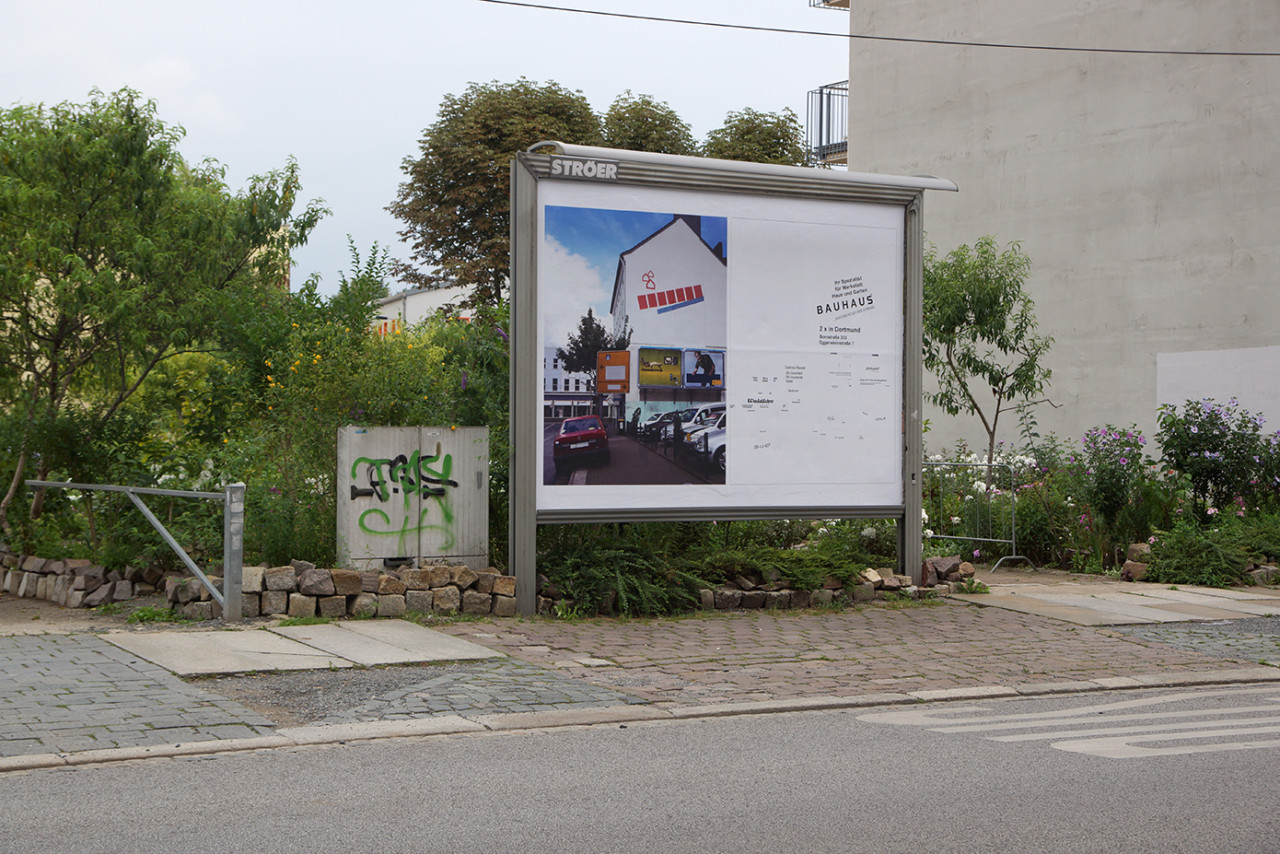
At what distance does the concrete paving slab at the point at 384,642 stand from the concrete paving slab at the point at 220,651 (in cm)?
16

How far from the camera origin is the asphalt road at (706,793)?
4977 mm

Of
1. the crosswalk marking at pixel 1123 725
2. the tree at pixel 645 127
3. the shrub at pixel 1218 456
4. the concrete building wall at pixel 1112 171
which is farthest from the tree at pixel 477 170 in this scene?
the crosswalk marking at pixel 1123 725

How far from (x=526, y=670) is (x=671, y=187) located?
525 cm

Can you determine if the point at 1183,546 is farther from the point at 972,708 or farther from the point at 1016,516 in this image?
the point at 972,708

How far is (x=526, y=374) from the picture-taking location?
11.4 meters

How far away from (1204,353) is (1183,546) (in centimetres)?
977

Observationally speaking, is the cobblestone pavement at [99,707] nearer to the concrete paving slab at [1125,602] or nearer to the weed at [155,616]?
the weed at [155,616]

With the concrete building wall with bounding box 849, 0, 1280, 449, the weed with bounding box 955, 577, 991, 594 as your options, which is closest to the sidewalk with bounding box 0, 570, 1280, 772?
the weed with bounding box 955, 577, 991, 594

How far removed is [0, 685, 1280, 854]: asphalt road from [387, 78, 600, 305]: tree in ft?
105

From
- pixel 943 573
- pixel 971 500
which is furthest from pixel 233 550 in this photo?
pixel 971 500

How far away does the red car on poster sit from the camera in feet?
38.1

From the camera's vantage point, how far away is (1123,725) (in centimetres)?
745

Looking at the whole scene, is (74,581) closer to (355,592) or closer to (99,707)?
(355,592)

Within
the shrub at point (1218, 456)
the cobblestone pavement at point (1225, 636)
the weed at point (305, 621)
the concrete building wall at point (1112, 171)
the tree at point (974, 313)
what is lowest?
the cobblestone pavement at point (1225, 636)
